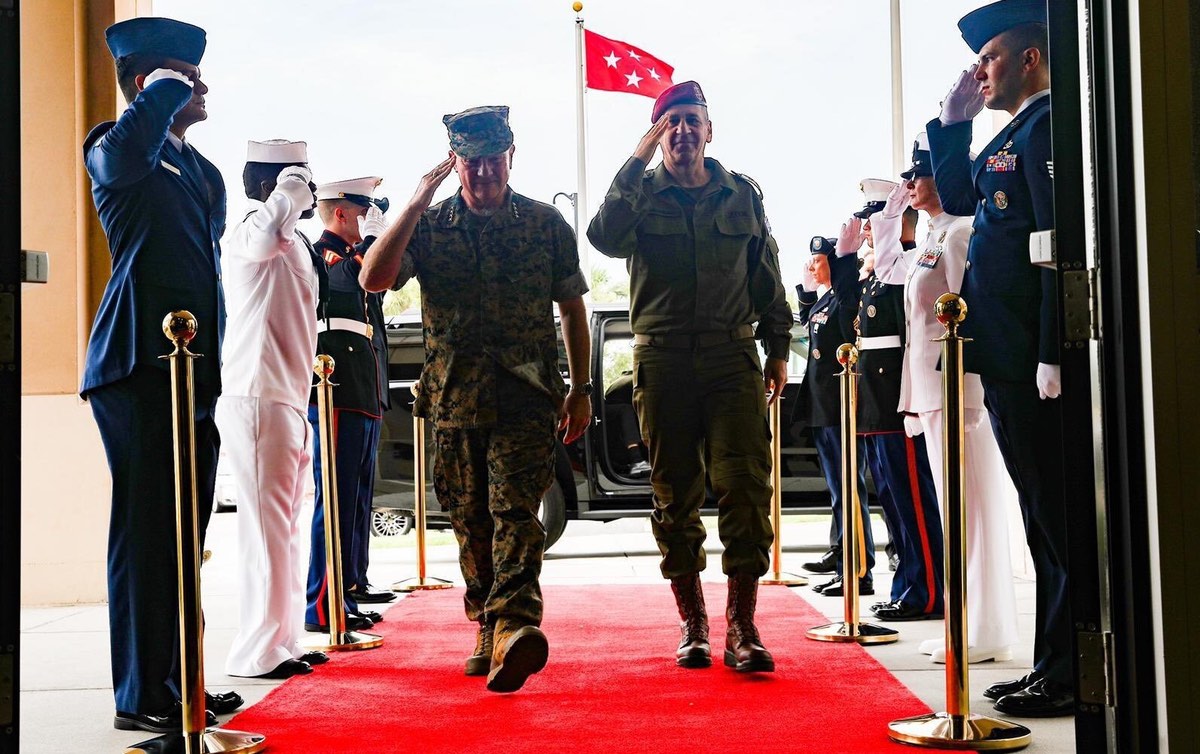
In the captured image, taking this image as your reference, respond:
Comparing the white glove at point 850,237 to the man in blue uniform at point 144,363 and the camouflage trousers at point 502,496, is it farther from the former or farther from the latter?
the man in blue uniform at point 144,363

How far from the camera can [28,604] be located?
566 centimetres

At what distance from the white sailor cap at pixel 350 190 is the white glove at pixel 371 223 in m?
0.14

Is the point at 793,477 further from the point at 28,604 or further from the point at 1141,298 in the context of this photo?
the point at 1141,298

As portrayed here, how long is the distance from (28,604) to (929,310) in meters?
4.52

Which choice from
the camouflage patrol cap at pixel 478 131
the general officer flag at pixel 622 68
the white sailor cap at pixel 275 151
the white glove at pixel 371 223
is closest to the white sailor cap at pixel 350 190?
the white glove at pixel 371 223

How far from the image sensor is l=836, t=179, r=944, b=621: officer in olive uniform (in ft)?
15.2

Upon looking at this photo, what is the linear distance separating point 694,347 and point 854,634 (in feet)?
4.24

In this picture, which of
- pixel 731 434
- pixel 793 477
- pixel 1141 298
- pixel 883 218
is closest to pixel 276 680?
pixel 731 434

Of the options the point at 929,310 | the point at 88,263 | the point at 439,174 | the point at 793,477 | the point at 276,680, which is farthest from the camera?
the point at 793,477

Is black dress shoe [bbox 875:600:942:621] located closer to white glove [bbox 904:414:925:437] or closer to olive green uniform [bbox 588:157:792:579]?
white glove [bbox 904:414:925:437]

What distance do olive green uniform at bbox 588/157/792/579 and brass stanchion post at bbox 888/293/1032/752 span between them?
0.88 m

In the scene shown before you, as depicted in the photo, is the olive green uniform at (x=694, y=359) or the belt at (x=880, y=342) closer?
the olive green uniform at (x=694, y=359)

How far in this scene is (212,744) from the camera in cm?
265

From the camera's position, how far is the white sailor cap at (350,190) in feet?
16.5
